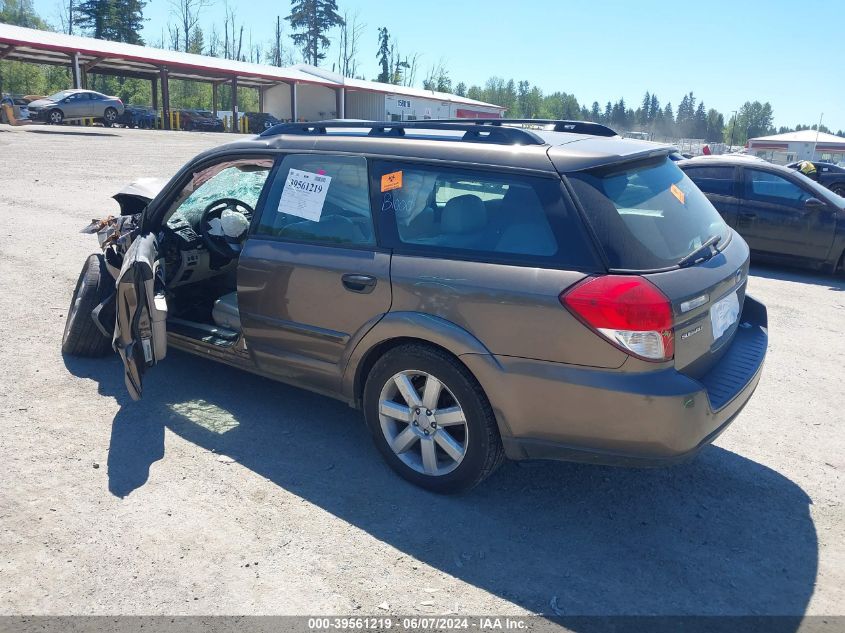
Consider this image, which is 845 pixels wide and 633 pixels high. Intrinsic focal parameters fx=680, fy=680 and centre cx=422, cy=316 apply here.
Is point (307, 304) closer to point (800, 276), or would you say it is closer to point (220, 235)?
point (220, 235)

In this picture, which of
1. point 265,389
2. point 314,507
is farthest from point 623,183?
point 265,389

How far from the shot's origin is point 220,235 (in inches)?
198

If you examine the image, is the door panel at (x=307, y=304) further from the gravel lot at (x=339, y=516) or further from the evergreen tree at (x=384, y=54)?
the evergreen tree at (x=384, y=54)

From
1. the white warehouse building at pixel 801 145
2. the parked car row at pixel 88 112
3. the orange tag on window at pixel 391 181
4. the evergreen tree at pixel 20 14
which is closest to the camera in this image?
the orange tag on window at pixel 391 181

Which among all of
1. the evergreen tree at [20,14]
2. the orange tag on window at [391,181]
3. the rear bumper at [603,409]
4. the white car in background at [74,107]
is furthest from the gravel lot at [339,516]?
the evergreen tree at [20,14]

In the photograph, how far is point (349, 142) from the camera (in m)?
3.68

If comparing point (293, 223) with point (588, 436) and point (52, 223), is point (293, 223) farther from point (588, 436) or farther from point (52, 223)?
point (52, 223)

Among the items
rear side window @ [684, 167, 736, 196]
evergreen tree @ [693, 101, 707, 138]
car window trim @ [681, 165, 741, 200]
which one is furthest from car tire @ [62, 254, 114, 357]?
evergreen tree @ [693, 101, 707, 138]

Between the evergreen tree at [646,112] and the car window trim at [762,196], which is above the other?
the evergreen tree at [646,112]

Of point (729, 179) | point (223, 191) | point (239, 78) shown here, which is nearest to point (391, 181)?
point (223, 191)

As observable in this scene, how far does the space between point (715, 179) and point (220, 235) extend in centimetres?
741

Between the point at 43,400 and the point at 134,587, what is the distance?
80.2 inches

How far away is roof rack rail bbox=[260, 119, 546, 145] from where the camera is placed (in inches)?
129

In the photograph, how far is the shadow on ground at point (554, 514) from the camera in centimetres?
280
